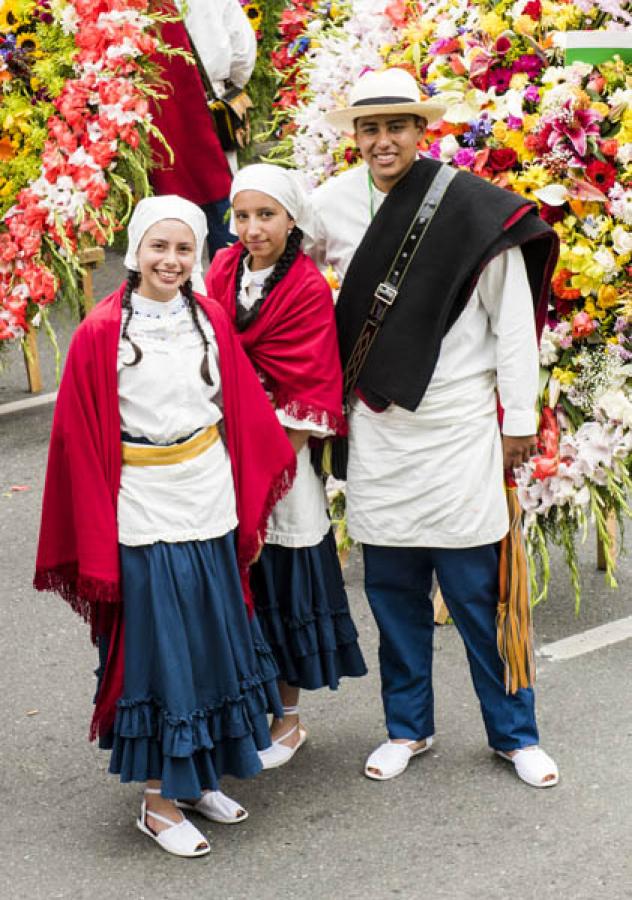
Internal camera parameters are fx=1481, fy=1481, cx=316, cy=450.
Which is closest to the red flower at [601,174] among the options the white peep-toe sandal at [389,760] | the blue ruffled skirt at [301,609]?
the blue ruffled skirt at [301,609]

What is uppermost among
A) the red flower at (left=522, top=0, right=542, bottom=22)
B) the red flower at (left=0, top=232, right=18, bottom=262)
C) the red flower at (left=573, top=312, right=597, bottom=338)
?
the red flower at (left=522, top=0, right=542, bottom=22)

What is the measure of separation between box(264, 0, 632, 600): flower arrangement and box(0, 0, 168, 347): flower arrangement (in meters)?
1.52

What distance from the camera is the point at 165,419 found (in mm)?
3551

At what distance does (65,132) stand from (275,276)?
2.49m

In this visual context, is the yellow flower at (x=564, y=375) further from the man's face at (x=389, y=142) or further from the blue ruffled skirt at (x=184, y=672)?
the blue ruffled skirt at (x=184, y=672)

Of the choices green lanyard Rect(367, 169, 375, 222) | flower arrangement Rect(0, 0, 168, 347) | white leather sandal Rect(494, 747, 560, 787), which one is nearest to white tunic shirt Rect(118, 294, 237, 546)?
green lanyard Rect(367, 169, 375, 222)

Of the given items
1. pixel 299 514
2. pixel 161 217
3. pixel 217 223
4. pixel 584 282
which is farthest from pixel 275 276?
pixel 217 223

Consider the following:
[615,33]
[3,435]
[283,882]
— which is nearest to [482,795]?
[283,882]

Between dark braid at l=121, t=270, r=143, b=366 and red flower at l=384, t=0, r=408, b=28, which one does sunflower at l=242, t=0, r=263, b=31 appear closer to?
red flower at l=384, t=0, r=408, b=28

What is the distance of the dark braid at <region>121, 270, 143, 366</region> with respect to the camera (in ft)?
11.6

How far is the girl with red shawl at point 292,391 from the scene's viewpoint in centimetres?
380

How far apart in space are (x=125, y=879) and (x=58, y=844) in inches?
10.4

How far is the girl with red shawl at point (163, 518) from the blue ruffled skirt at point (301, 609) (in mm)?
277

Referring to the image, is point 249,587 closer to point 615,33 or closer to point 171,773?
point 171,773
